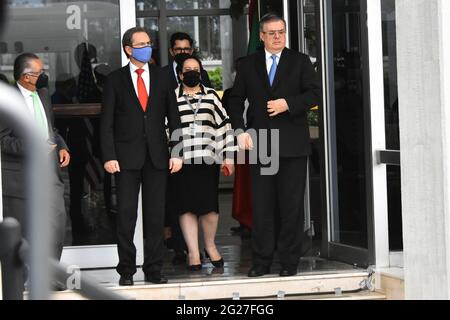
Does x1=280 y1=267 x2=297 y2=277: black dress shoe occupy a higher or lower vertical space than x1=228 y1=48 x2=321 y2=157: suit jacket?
lower

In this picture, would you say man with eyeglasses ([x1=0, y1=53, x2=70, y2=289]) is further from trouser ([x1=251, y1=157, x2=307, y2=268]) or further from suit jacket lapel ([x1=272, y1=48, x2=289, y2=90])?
suit jacket lapel ([x1=272, y1=48, x2=289, y2=90])

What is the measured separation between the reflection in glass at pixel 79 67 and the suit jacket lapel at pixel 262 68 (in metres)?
1.20

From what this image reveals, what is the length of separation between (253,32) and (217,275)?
2.51 meters

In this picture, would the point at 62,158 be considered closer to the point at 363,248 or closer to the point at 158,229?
the point at 158,229

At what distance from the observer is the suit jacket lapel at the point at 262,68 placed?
7066 millimetres

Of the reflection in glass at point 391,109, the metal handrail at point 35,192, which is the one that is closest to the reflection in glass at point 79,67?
the reflection in glass at point 391,109

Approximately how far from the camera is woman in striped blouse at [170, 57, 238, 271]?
718 centimetres

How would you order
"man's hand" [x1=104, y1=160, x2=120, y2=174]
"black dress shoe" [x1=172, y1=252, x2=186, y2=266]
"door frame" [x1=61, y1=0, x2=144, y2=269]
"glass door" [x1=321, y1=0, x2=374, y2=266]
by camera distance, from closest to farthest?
"man's hand" [x1=104, y1=160, x2=120, y2=174] → "glass door" [x1=321, y1=0, x2=374, y2=266] → "door frame" [x1=61, y1=0, x2=144, y2=269] → "black dress shoe" [x1=172, y1=252, x2=186, y2=266]

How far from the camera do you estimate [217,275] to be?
7.19 meters

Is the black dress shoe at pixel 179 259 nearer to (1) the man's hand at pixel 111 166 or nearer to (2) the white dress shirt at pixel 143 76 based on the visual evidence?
(1) the man's hand at pixel 111 166

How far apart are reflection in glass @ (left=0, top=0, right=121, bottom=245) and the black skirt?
760 millimetres

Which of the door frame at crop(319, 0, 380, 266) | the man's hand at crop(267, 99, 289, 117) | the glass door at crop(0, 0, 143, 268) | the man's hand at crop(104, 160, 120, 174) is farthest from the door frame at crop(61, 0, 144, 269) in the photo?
the door frame at crop(319, 0, 380, 266)

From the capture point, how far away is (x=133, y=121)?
682cm

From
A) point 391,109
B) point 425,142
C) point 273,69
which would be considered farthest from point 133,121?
point 425,142
